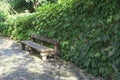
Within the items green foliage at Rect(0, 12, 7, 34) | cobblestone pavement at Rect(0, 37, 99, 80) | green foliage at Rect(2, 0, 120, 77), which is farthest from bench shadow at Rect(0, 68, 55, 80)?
green foliage at Rect(0, 12, 7, 34)

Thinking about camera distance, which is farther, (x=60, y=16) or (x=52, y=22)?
(x=52, y=22)

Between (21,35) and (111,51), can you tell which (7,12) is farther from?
(111,51)

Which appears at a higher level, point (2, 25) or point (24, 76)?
point (2, 25)

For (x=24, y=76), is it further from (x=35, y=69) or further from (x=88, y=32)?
(x=88, y=32)

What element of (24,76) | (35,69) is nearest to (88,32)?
(35,69)

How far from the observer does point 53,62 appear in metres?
9.64

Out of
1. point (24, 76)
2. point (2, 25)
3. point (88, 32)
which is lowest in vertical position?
point (24, 76)

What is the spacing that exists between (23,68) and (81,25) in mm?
2422

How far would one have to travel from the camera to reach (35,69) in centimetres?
850

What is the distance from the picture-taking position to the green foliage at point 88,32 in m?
7.23

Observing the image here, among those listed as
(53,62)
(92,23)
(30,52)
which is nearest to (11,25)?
(30,52)

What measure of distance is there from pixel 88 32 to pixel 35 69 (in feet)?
6.91

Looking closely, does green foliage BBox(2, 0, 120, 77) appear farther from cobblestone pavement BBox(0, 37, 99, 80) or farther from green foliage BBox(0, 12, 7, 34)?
green foliage BBox(0, 12, 7, 34)

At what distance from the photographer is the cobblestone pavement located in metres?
7.50
